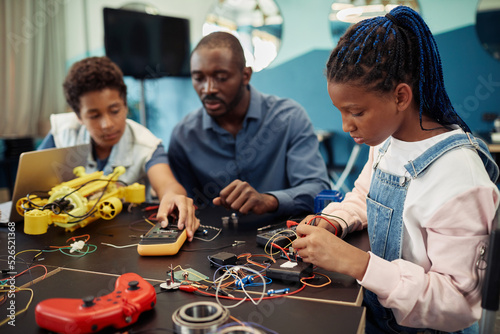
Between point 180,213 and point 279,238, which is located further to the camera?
point 180,213

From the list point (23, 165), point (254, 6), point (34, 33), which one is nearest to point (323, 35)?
point (254, 6)

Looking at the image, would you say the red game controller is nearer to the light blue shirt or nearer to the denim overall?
the denim overall

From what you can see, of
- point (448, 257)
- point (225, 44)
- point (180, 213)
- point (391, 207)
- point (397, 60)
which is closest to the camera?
point (448, 257)

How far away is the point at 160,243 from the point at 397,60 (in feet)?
2.39

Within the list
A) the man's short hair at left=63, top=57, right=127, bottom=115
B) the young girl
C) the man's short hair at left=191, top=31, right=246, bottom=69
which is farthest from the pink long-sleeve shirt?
the man's short hair at left=63, top=57, right=127, bottom=115

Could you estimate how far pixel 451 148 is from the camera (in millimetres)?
895

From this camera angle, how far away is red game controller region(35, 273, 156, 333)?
2.28 feet

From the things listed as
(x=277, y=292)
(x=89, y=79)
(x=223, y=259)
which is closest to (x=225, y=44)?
(x=89, y=79)

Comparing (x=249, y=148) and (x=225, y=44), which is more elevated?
(x=225, y=44)

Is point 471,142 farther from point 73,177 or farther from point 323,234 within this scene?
point 73,177

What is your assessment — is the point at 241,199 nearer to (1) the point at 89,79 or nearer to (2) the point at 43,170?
(2) the point at 43,170

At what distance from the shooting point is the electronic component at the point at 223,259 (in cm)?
100

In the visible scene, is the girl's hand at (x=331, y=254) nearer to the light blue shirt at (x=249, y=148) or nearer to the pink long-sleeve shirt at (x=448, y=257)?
the pink long-sleeve shirt at (x=448, y=257)

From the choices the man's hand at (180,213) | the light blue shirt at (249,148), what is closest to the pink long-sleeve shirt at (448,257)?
the man's hand at (180,213)
